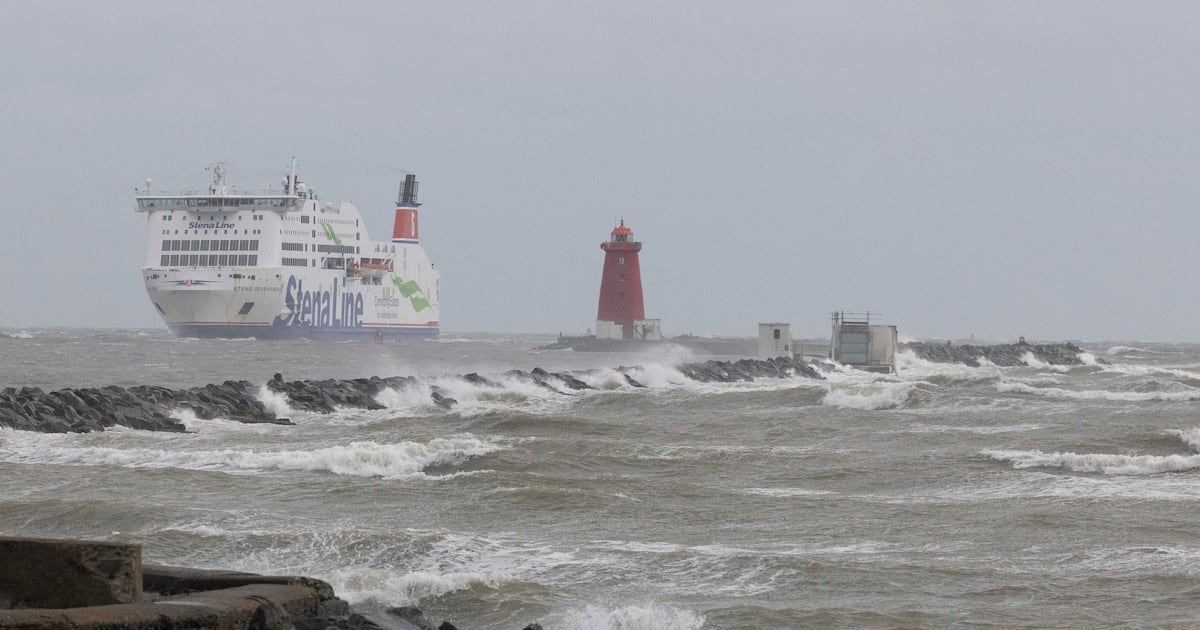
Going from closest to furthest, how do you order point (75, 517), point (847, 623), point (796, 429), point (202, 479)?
point (847, 623), point (75, 517), point (202, 479), point (796, 429)

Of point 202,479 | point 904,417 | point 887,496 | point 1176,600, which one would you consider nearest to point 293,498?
point 202,479

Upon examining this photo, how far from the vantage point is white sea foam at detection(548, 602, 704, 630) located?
7.50 metres

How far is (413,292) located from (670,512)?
7601 centimetres

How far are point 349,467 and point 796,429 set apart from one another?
8659 mm

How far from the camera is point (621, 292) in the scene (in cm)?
6494

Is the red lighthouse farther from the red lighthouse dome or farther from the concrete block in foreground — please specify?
the concrete block in foreground

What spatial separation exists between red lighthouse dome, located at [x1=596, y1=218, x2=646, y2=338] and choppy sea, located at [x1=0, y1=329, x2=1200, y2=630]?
41.3 meters

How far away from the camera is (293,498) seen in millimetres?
12258

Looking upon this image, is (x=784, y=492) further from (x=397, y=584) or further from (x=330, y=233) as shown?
(x=330, y=233)

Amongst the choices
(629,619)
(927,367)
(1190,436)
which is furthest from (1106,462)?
(927,367)

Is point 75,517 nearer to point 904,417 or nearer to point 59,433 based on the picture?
point 59,433

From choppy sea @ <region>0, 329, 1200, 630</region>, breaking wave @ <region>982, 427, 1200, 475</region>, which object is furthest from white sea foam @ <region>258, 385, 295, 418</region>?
breaking wave @ <region>982, 427, 1200, 475</region>

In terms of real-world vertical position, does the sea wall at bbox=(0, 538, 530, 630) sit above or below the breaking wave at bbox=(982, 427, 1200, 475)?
above

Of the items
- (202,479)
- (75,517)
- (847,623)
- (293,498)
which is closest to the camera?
(847,623)
